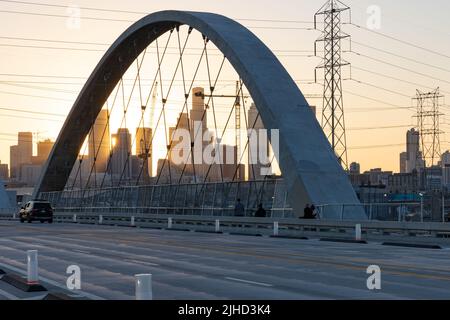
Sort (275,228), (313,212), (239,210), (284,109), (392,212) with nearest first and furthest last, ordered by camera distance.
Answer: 1. (392,212)
2. (313,212)
3. (275,228)
4. (284,109)
5. (239,210)

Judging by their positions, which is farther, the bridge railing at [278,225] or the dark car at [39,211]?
the dark car at [39,211]

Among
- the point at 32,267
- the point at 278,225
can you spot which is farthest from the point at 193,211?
the point at 32,267

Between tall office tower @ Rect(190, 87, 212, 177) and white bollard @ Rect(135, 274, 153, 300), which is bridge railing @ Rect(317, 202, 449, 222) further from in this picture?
white bollard @ Rect(135, 274, 153, 300)

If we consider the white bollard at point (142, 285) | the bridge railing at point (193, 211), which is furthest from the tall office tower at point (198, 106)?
the white bollard at point (142, 285)

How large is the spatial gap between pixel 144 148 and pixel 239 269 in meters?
49.0

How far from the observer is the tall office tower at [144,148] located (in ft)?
216

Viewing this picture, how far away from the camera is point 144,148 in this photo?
68.7 meters

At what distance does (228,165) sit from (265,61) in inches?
459

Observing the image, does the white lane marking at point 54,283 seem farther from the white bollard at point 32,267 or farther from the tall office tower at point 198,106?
the tall office tower at point 198,106

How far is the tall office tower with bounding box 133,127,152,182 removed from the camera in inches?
2597

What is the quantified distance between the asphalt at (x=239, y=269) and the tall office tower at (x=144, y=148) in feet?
110

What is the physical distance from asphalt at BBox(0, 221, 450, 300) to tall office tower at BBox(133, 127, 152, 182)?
33650mm

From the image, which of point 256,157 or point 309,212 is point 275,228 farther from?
point 256,157

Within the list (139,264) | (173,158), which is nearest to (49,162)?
(173,158)
